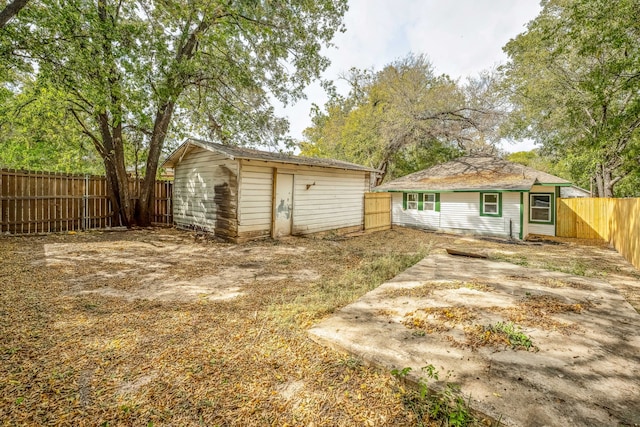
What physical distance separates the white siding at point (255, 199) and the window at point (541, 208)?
39.6 feet

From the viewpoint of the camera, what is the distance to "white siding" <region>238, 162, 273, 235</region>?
866 centimetres

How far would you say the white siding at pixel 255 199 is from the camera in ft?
28.4

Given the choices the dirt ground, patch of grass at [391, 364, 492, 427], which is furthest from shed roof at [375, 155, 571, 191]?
patch of grass at [391, 364, 492, 427]

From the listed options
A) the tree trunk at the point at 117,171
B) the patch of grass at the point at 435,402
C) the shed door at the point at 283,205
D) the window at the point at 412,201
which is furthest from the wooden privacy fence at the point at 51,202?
the window at the point at 412,201

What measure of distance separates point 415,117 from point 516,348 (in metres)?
16.2

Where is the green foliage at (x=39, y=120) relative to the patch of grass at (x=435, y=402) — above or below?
above

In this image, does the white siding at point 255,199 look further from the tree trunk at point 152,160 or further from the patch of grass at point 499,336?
the patch of grass at point 499,336

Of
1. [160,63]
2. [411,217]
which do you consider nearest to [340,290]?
[160,63]

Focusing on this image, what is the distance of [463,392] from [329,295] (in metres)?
2.44

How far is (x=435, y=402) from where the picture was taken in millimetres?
2100

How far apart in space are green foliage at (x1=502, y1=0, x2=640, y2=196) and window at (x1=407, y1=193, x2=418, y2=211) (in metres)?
6.23

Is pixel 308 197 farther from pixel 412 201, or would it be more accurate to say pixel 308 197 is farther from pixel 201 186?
pixel 412 201

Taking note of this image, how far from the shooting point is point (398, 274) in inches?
223

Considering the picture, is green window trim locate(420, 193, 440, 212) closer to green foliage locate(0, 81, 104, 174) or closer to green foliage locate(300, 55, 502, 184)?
green foliage locate(300, 55, 502, 184)
